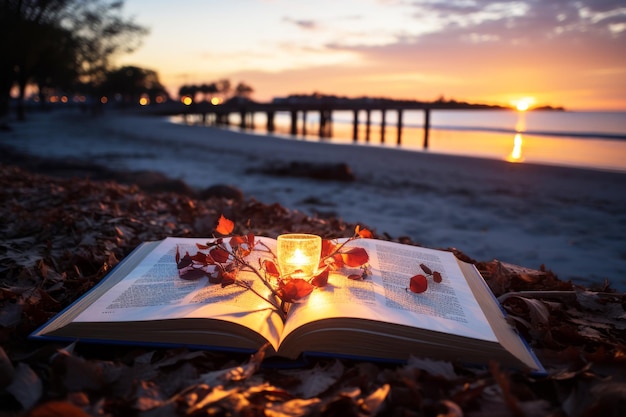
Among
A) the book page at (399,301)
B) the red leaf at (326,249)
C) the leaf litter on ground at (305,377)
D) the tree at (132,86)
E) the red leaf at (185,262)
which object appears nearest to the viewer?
the leaf litter on ground at (305,377)

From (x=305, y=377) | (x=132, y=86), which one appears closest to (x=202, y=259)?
(x=305, y=377)

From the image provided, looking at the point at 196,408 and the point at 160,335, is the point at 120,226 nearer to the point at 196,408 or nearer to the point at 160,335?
the point at 160,335

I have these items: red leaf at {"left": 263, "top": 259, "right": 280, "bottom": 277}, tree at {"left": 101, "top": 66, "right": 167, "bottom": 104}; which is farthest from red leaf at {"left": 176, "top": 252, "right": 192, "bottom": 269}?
tree at {"left": 101, "top": 66, "right": 167, "bottom": 104}

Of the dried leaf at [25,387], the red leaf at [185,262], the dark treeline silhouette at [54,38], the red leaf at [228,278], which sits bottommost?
the dried leaf at [25,387]

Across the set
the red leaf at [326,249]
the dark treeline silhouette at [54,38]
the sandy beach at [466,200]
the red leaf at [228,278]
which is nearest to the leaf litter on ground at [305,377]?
the red leaf at [228,278]

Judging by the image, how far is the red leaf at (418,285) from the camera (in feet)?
4.89

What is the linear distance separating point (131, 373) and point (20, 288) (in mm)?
875

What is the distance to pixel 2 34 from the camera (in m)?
18.1

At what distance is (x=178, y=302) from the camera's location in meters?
1.38

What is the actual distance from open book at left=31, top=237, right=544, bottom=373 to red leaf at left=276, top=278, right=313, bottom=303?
0.03m

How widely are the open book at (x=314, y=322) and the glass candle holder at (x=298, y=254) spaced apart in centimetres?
10

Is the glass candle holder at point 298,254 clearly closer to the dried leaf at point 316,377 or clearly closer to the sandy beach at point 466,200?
the dried leaf at point 316,377

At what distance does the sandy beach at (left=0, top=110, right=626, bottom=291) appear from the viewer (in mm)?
4359

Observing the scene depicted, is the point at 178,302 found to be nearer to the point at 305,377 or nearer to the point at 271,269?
the point at 271,269
